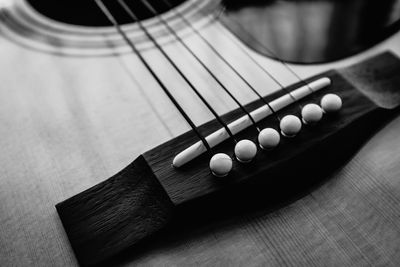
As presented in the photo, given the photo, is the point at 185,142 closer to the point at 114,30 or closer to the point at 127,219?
the point at 127,219

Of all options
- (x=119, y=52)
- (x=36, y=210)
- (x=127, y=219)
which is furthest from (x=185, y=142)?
(x=119, y=52)

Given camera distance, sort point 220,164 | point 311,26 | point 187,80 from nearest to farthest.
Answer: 1. point 220,164
2. point 187,80
3. point 311,26

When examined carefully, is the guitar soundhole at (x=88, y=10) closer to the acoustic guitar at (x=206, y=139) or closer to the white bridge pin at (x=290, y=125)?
the acoustic guitar at (x=206, y=139)

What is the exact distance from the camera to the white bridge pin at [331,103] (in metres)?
0.58

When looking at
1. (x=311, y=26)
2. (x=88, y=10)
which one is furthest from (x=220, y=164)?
(x=88, y=10)

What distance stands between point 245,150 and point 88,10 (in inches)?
27.9

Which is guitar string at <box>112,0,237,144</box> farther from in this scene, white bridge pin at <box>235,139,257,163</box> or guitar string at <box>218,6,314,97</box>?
guitar string at <box>218,6,314,97</box>

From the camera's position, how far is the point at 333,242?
1.60 feet

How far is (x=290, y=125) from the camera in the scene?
539 millimetres

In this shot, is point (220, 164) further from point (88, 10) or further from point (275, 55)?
point (88, 10)

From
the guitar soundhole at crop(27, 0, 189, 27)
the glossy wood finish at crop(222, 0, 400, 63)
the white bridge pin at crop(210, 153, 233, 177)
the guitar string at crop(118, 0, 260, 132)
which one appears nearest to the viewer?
the white bridge pin at crop(210, 153, 233, 177)

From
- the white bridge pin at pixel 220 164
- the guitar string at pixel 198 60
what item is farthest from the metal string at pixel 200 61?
the white bridge pin at pixel 220 164

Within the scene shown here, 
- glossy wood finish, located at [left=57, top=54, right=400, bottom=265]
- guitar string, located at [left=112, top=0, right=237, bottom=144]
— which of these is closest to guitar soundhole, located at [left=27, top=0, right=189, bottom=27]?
guitar string, located at [left=112, top=0, right=237, bottom=144]

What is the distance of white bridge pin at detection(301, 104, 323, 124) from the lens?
0.56 metres
